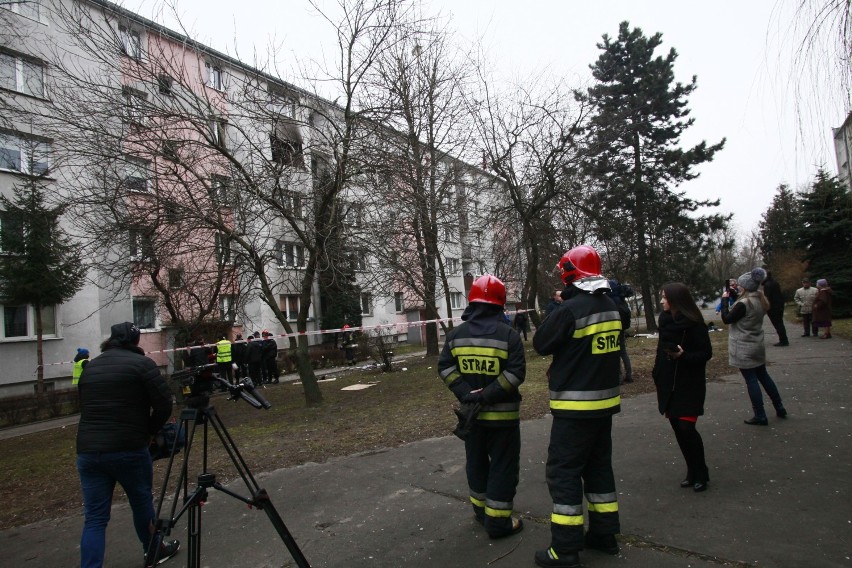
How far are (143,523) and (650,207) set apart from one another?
23.5 m

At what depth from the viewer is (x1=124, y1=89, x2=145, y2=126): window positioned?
358 inches

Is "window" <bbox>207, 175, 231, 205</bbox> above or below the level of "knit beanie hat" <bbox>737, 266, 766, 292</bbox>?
above

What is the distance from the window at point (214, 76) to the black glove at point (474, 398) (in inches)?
361

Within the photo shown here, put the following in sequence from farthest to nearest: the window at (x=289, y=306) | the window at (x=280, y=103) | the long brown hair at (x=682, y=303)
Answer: the window at (x=289, y=306), the window at (x=280, y=103), the long brown hair at (x=682, y=303)

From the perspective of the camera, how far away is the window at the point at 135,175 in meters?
9.46

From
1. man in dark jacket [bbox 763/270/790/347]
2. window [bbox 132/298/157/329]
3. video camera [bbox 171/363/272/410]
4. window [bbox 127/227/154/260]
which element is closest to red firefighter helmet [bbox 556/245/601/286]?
video camera [bbox 171/363/272/410]

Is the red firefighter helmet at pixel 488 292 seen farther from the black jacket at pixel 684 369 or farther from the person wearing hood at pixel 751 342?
the person wearing hood at pixel 751 342

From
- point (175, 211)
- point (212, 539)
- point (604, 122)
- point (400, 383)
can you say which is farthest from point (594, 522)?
point (604, 122)

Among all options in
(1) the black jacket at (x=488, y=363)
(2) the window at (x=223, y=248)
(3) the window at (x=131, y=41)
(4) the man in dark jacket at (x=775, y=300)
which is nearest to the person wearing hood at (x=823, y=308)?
(4) the man in dark jacket at (x=775, y=300)

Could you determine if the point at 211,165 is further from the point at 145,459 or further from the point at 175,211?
the point at 145,459

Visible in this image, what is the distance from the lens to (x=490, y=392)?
11.6 feet

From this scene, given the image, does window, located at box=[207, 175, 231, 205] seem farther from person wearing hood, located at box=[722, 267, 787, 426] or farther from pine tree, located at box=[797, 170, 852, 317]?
pine tree, located at box=[797, 170, 852, 317]

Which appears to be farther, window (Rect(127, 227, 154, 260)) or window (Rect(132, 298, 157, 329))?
window (Rect(132, 298, 157, 329))

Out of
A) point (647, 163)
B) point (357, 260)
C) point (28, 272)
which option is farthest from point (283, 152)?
point (647, 163)
